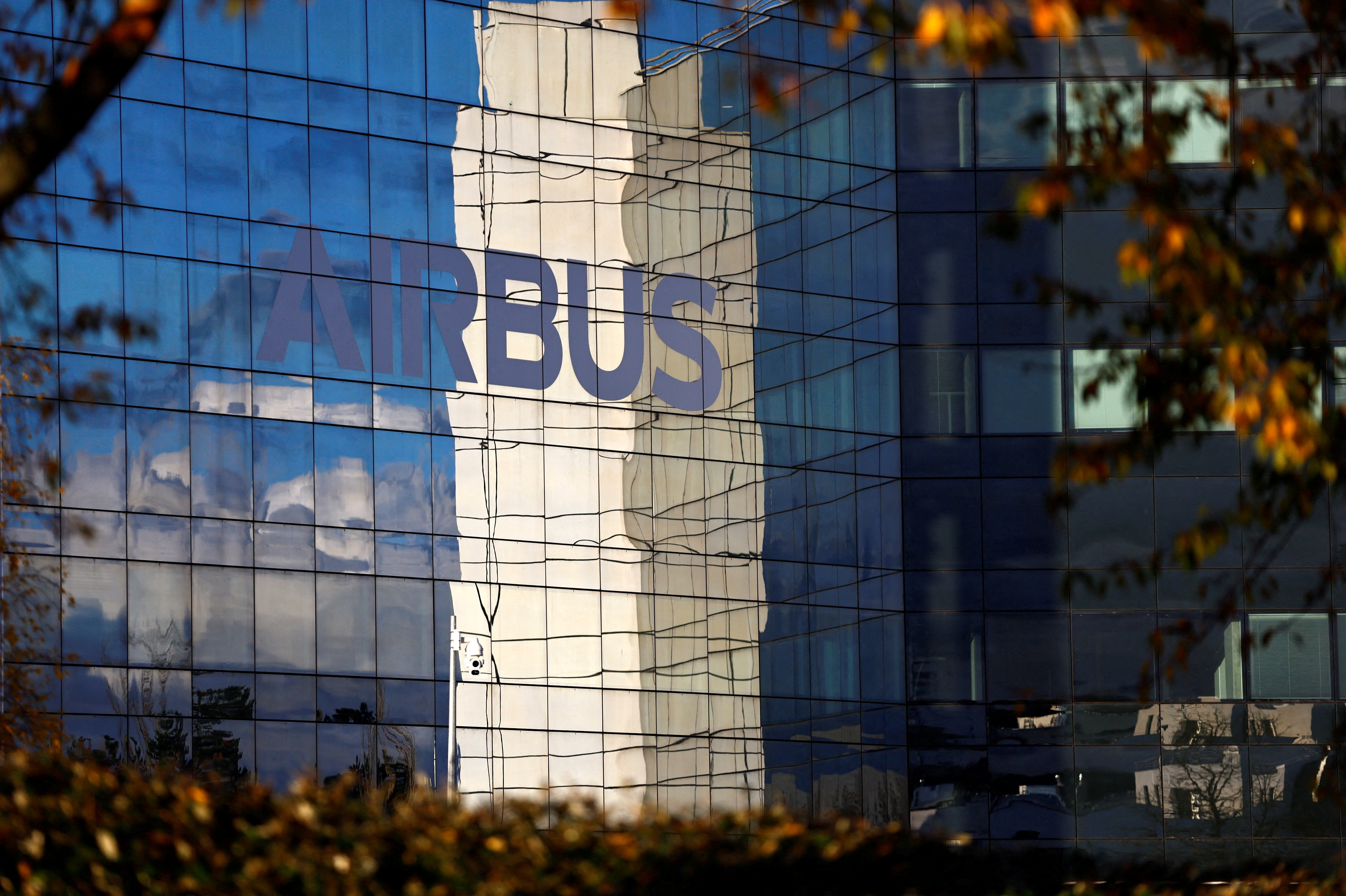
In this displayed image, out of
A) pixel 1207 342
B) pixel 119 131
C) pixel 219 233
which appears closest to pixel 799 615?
pixel 219 233

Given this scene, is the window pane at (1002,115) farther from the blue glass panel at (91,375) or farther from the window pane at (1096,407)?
the blue glass panel at (91,375)

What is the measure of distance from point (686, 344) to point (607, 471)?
4371 mm

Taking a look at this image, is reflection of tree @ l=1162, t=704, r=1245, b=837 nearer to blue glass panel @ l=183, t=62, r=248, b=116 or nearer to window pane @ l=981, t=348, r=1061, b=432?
window pane @ l=981, t=348, r=1061, b=432

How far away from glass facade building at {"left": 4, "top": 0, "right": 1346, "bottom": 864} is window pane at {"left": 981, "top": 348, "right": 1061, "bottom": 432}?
0.37 ft

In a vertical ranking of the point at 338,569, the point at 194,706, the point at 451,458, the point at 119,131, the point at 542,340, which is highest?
the point at 119,131

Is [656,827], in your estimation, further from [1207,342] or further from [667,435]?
A: [667,435]

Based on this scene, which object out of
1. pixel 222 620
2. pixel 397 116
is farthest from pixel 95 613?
pixel 397 116

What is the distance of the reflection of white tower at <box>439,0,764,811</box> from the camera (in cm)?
4019

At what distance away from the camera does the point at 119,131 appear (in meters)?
36.1

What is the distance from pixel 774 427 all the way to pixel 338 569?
1288 cm

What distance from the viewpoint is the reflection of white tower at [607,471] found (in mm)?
40188

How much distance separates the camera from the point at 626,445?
4262 centimetres

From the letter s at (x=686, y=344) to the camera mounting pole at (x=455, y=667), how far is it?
8.80 meters

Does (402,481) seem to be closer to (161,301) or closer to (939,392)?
(161,301)
